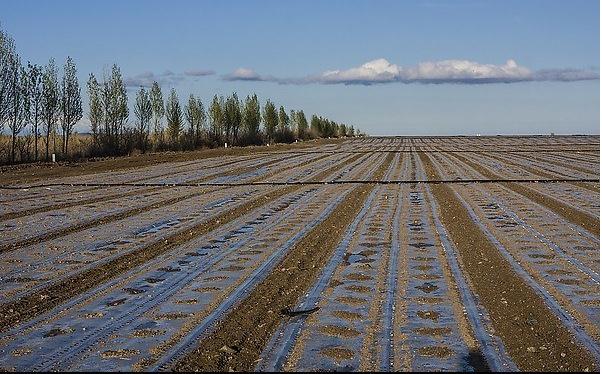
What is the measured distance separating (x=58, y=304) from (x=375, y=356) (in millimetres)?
3403

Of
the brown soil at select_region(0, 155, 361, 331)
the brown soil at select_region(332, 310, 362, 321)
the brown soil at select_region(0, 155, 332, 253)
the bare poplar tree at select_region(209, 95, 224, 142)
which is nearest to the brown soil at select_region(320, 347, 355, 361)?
the brown soil at select_region(332, 310, 362, 321)

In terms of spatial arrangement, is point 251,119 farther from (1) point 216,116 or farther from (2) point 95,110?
(2) point 95,110

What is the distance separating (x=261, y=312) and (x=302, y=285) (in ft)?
4.11

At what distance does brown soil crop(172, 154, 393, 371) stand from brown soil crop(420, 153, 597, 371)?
1.85 metres

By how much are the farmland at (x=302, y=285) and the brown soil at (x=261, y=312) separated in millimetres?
23

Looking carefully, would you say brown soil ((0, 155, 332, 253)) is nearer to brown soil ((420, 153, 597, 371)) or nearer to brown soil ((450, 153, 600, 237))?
brown soil ((420, 153, 597, 371))

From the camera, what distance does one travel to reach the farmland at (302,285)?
18.1 feet

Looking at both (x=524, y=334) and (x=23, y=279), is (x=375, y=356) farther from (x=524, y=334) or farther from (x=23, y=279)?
(x=23, y=279)

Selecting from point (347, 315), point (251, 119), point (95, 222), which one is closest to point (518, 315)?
point (347, 315)

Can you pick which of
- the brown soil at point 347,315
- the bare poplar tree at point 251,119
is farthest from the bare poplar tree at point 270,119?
the brown soil at point 347,315

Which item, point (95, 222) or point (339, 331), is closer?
point (339, 331)

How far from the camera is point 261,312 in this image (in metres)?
6.72

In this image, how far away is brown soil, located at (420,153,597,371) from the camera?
530cm

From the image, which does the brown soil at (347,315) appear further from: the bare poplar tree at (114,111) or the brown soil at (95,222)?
the bare poplar tree at (114,111)
